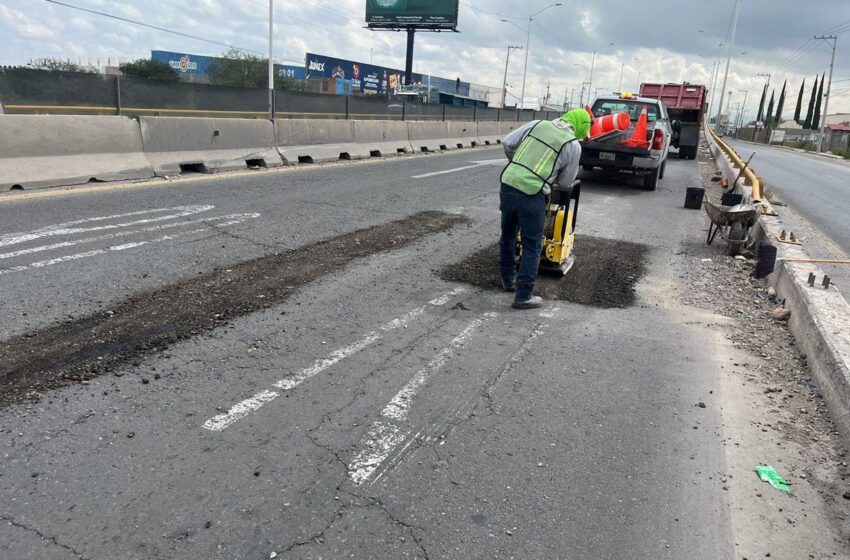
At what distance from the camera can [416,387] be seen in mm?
3834

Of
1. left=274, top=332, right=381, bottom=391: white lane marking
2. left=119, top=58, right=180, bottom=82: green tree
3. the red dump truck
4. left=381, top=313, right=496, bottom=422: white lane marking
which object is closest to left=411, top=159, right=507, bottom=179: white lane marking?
left=381, top=313, right=496, bottom=422: white lane marking

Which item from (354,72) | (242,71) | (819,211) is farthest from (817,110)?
(819,211)

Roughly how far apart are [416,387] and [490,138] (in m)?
25.2

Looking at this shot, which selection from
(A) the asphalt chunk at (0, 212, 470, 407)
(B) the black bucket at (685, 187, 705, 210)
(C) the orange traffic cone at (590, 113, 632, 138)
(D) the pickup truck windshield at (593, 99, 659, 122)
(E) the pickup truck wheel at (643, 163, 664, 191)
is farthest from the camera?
(D) the pickup truck windshield at (593, 99, 659, 122)

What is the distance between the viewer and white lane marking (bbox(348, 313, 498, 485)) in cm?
298

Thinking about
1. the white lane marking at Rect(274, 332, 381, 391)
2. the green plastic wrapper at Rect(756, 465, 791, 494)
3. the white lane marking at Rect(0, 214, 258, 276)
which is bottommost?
the green plastic wrapper at Rect(756, 465, 791, 494)

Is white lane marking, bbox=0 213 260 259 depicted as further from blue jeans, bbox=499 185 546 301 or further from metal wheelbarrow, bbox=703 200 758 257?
metal wheelbarrow, bbox=703 200 758 257

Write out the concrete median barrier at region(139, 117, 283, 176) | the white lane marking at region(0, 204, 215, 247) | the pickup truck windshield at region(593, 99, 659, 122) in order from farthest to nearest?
the pickup truck windshield at region(593, 99, 659, 122) → the concrete median barrier at region(139, 117, 283, 176) → the white lane marking at region(0, 204, 215, 247)

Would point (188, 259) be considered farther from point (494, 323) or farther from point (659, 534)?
point (659, 534)

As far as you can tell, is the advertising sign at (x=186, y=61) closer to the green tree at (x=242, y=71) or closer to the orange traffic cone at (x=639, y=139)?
the green tree at (x=242, y=71)

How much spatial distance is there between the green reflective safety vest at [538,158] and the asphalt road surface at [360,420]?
3.62 ft

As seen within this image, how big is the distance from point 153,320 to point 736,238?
23.1 feet

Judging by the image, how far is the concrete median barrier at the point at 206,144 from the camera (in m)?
10.9

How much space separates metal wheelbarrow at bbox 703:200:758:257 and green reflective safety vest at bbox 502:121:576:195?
11.8ft
